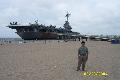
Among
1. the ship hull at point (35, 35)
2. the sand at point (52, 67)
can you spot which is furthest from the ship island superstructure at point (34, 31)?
the sand at point (52, 67)

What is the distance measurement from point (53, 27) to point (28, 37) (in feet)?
42.6

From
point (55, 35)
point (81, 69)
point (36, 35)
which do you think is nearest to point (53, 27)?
point (55, 35)

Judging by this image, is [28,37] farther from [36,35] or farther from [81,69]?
[81,69]

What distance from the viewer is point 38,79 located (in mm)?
10109

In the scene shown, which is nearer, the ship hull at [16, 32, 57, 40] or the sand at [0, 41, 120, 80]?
the sand at [0, 41, 120, 80]

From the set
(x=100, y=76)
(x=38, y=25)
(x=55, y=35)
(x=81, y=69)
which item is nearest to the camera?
(x=100, y=76)

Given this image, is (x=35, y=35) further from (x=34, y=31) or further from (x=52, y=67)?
(x=52, y=67)

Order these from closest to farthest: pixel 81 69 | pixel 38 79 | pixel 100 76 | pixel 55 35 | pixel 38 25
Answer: pixel 38 79 < pixel 100 76 < pixel 81 69 < pixel 38 25 < pixel 55 35

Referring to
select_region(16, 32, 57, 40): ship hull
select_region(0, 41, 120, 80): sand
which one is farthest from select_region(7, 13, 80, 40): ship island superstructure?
select_region(0, 41, 120, 80): sand

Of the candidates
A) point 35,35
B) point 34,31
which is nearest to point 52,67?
point 34,31

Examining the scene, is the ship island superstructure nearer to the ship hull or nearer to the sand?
the ship hull

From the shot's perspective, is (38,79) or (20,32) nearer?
(38,79)

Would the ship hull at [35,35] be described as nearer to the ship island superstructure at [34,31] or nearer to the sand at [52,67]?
the ship island superstructure at [34,31]

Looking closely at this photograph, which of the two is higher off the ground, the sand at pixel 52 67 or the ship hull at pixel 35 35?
the ship hull at pixel 35 35
